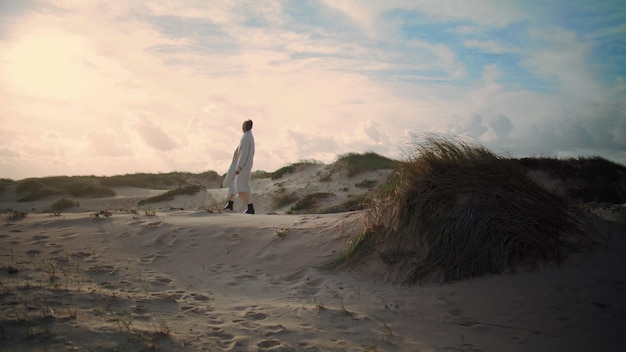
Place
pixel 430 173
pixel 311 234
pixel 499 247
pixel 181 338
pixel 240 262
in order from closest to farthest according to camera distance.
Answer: pixel 181 338 < pixel 499 247 < pixel 430 173 < pixel 240 262 < pixel 311 234

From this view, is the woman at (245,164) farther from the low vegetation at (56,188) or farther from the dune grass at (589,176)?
the low vegetation at (56,188)

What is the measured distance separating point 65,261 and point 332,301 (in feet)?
13.1

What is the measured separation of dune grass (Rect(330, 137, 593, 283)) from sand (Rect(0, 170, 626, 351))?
0.25 metres

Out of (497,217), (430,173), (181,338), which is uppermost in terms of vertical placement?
(430,173)

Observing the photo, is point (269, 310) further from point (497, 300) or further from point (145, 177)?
point (145, 177)

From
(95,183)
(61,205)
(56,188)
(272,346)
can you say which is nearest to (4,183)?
(56,188)

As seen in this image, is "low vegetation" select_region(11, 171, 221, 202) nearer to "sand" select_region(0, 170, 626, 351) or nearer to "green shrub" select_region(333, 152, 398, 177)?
"green shrub" select_region(333, 152, 398, 177)

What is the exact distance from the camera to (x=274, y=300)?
4.50m

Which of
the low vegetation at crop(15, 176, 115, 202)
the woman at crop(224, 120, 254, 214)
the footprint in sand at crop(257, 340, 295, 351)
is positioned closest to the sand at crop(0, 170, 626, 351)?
the footprint in sand at crop(257, 340, 295, 351)

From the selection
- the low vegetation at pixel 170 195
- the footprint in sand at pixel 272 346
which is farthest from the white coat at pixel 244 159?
the low vegetation at pixel 170 195

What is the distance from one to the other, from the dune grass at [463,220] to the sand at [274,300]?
252 millimetres

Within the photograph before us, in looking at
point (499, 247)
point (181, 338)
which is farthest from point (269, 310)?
point (499, 247)

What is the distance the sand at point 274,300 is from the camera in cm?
333

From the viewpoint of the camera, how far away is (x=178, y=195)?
734 inches
